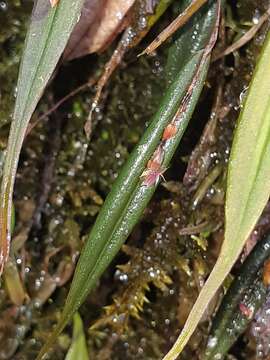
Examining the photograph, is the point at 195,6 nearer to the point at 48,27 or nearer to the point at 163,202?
the point at 48,27

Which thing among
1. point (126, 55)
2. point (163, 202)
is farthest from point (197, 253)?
point (126, 55)

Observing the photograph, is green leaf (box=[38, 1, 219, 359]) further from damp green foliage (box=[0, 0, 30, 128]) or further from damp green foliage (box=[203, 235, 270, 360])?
damp green foliage (box=[0, 0, 30, 128])

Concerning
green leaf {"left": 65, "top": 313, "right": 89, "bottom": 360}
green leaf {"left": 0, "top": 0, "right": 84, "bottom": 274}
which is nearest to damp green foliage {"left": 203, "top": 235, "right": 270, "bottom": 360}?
green leaf {"left": 65, "top": 313, "right": 89, "bottom": 360}

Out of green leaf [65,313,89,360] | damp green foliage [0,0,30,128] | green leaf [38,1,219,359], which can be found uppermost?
damp green foliage [0,0,30,128]

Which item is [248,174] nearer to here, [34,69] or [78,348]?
[34,69]

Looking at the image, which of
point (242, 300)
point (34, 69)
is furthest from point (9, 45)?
point (242, 300)

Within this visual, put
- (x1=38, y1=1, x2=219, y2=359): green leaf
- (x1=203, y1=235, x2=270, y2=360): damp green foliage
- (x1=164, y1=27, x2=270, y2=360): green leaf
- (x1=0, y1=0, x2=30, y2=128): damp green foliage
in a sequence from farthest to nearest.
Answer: (x1=0, y1=0, x2=30, y2=128): damp green foliage, (x1=203, y1=235, x2=270, y2=360): damp green foliage, (x1=38, y1=1, x2=219, y2=359): green leaf, (x1=164, y1=27, x2=270, y2=360): green leaf
